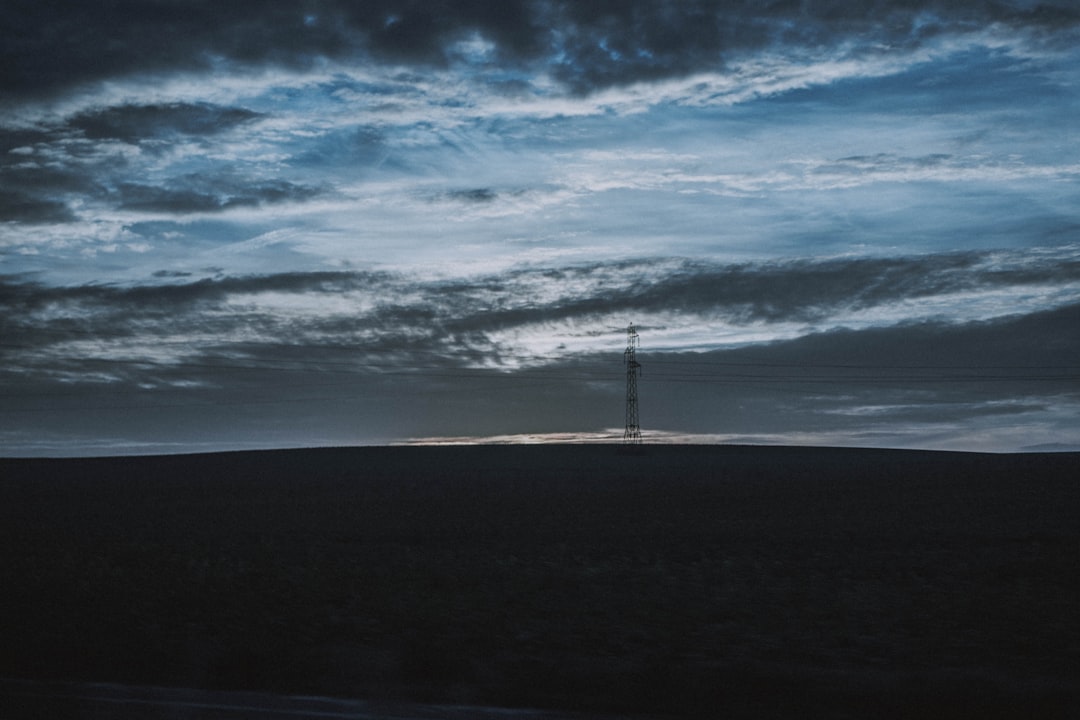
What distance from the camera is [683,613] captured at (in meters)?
17.6

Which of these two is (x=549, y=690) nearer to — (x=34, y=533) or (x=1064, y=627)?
(x=1064, y=627)

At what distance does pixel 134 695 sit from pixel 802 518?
3376 centimetres

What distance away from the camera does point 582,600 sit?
1917 centimetres

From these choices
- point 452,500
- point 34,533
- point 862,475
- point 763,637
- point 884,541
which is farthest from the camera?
point 862,475

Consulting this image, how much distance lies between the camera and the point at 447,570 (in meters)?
24.3

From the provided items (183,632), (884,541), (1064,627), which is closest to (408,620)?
(183,632)

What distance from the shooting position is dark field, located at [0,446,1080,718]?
1112 centimetres

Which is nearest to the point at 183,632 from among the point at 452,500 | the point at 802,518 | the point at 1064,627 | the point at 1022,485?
the point at 1064,627

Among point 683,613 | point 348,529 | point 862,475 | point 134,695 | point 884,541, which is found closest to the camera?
point 134,695

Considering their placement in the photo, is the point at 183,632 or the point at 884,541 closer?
the point at 183,632

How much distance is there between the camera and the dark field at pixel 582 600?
11.1 meters

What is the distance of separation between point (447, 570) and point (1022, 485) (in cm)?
4114

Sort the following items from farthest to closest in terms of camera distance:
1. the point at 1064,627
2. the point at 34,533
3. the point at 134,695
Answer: the point at 34,533 < the point at 1064,627 < the point at 134,695

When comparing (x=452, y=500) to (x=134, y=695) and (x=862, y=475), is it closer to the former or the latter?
(x=862, y=475)
